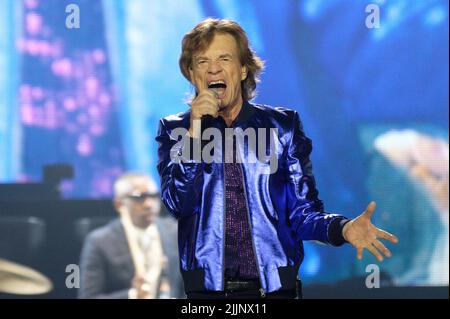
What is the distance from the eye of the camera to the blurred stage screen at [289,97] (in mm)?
3898

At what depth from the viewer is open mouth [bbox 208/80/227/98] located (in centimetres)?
196

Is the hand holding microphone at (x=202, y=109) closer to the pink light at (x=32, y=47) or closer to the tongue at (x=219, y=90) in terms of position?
the tongue at (x=219, y=90)

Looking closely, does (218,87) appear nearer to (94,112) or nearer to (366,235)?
(366,235)

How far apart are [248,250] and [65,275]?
219cm

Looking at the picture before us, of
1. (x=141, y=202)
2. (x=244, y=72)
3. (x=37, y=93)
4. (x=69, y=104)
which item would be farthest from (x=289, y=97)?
(x=244, y=72)

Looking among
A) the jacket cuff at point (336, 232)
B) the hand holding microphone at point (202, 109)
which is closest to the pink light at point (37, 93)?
the hand holding microphone at point (202, 109)

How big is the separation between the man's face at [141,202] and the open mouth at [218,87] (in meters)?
1.97

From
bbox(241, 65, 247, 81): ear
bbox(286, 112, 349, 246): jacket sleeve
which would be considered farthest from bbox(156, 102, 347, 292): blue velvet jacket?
bbox(241, 65, 247, 81): ear

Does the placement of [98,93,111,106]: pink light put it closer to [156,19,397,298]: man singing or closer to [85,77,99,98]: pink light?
[85,77,99,98]: pink light

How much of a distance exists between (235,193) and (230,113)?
21 cm

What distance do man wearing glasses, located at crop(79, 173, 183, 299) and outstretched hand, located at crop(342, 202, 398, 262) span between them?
7.08 feet

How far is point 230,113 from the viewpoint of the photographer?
199cm

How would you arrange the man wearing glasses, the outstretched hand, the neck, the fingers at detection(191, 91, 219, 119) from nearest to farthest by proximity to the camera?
the outstretched hand
the fingers at detection(191, 91, 219, 119)
the neck
the man wearing glasses

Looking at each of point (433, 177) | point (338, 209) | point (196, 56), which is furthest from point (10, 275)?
point (196, 56)
